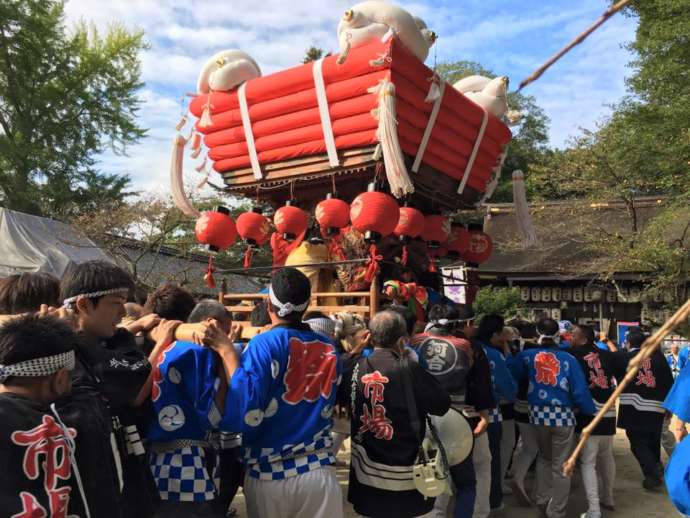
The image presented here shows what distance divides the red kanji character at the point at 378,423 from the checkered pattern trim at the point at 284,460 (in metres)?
0.49

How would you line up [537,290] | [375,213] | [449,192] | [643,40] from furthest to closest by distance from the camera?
[537,290], [643,40], [449,192], [375,213]

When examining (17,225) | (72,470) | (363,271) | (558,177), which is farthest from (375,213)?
(17,225)

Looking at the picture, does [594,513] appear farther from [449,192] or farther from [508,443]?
[449,192]

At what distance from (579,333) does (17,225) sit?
11427 millimetres

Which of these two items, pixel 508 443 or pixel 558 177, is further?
pixel 558 177

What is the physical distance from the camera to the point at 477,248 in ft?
27.4

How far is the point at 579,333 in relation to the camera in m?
5.10

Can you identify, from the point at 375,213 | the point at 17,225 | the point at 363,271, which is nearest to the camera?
the point at 375,213

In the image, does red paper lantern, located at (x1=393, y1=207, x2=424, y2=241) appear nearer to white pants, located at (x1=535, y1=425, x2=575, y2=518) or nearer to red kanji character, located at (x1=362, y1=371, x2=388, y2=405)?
white pants, located at (x1=535, y1=425, x2=575, y2=518)

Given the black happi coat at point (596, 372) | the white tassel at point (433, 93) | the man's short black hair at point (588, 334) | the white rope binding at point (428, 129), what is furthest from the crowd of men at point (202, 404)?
the white tassel at point (433, 93)

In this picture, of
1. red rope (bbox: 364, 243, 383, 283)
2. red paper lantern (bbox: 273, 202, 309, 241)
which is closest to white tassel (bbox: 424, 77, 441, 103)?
red rope (bbox: 364, 243, 383, 283)

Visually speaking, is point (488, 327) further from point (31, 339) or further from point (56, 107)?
point (56, 107)

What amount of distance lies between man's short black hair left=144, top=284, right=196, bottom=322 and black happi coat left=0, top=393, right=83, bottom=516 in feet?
2.92

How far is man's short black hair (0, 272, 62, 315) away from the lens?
2258 mm
